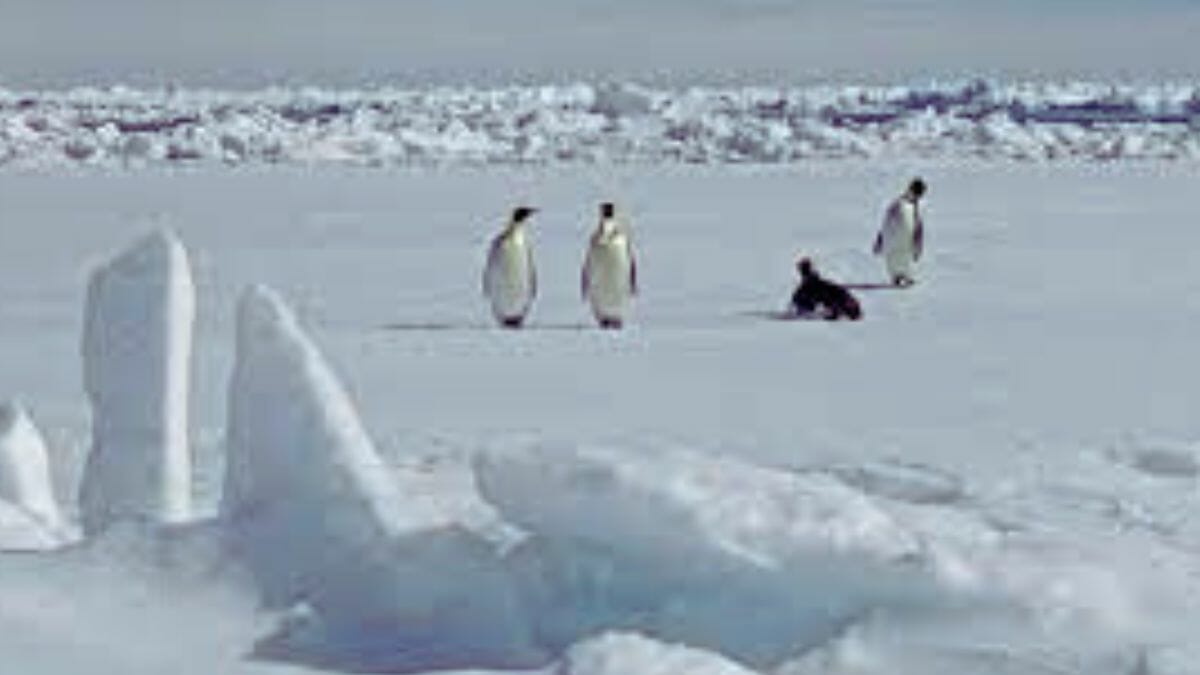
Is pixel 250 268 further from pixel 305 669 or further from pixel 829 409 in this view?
pixel 305 669

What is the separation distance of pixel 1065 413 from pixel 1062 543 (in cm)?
599

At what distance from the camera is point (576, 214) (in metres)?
31.6

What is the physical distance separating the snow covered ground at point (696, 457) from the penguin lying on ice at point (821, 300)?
0.13 meters

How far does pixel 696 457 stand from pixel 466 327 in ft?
33.4

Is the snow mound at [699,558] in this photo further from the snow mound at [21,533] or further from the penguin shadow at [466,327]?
the penguin shadow at [466,327]

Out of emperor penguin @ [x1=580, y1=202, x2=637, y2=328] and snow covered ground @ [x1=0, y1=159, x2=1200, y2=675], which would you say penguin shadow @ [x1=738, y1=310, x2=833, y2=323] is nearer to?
snow covered ground @ [x1=0, y1=159, x2=1200, y2=675]

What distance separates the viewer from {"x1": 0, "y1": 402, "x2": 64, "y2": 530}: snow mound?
693cm

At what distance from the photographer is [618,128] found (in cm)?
8075

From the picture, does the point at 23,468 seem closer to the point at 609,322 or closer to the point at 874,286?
the point at 609,322

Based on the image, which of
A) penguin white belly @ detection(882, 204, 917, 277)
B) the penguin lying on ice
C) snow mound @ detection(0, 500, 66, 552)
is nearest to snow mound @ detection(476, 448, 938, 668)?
snow mound @ detection(0, 500, 66, 552)

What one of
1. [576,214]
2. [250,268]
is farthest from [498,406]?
[576,214]

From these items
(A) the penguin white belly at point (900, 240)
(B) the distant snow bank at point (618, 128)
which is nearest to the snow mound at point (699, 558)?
(A) the penguin white belly at point (900, 240)

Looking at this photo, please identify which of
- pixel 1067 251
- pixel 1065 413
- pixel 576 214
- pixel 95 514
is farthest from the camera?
pixel 576 214

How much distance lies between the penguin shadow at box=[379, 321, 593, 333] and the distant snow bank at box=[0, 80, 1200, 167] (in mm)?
37494
